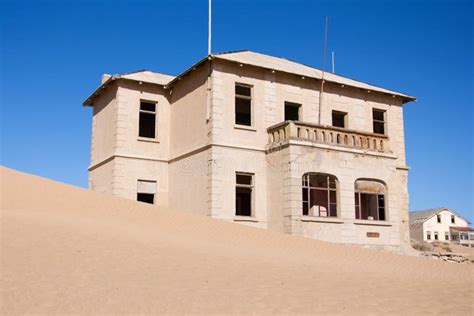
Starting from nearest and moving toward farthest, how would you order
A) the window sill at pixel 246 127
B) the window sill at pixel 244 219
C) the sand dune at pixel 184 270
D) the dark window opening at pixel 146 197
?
the sand dune at pixel 184 270, the window sill at pixel 244 219, the window sill at pixel 246 127, the dark window opening at pixel 146 197

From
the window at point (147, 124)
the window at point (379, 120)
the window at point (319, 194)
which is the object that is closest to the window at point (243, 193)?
the window at point (319, 194)

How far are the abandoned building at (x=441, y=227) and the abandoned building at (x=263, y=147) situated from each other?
38.6m

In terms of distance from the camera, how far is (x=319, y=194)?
23.0 metres

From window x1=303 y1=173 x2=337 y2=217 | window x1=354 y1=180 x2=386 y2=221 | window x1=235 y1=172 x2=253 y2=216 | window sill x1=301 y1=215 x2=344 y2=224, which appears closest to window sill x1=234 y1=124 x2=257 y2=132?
window x1=235 y1=172 x2=253 y2=216

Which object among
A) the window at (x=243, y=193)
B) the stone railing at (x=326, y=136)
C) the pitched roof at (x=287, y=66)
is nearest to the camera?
the stone railing at (x=326, y=136)

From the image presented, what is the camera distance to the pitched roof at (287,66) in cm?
2120

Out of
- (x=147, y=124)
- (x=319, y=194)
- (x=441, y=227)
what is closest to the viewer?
(x=319, y=194)

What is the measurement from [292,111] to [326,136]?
384 centimetres

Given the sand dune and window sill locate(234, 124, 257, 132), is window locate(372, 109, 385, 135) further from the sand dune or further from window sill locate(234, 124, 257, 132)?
the sand dune

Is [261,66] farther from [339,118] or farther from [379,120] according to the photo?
[379,120]

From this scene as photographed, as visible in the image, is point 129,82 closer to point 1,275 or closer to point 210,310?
point 1,275

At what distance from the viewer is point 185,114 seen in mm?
22641

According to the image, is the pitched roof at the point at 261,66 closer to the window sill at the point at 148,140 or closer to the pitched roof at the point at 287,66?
the pitched roof at the point at 287,66

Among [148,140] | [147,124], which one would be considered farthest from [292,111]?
[147,124]
